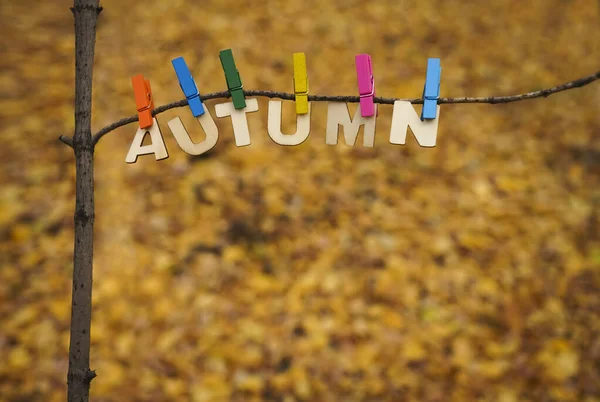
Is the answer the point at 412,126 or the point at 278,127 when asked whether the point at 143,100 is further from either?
the point at 412,126

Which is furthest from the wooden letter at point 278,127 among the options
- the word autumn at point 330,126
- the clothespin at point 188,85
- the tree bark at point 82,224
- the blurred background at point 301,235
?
the blurred background at point 301,235

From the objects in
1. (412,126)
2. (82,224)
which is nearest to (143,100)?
(82,224)

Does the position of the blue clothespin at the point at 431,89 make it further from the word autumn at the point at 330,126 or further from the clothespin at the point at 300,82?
the clothespin at the point at 300,82

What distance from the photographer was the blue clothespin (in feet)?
2.30

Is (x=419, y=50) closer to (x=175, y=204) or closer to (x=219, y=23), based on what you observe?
(x=219, y=23)

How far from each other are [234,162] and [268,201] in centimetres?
31

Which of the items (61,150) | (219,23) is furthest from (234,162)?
(219,23)

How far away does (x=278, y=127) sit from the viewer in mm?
792

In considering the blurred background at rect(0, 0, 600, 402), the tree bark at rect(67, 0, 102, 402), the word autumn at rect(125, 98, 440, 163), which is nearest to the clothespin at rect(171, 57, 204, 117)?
the word autumn at rect(125, 98, 440, 163)

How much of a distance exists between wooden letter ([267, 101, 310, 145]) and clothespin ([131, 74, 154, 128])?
0.63 ft

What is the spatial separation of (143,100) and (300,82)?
0.24 meters

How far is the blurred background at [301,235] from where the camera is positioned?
1.78 metres

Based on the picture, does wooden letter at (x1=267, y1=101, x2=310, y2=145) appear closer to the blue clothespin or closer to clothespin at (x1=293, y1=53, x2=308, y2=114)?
clothespin at (x1=293, y1=53, x2=308, y2=114)

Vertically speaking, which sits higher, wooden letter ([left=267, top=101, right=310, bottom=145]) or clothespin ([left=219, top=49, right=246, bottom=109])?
clothespin ([left=219, top=49, right=246, bottom=109])
